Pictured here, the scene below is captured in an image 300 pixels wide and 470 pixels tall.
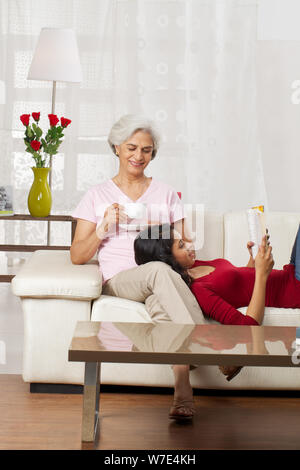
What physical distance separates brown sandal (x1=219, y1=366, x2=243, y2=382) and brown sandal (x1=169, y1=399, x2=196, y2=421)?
0.52 feet

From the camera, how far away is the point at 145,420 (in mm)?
2516

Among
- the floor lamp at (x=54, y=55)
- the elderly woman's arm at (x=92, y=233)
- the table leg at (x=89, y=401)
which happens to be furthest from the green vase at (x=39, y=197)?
the table leg at (x=89, y=401)

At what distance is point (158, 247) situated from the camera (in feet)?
9.32

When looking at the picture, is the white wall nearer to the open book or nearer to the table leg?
the open book

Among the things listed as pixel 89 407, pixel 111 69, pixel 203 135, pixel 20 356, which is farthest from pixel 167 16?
pixel 89 407

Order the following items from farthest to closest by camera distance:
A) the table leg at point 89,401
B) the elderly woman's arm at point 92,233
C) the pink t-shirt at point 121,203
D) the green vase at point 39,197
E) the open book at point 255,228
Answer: the green vase at point 39,197 < the pink t-shirt at point 121,203 < the elderly woman's arm at point 92,233 < the open book at point 255,228 < the table leg at point 89,401

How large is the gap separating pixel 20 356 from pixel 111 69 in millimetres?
2511

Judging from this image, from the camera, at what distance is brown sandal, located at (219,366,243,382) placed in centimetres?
247

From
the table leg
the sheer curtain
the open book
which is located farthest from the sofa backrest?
the sheer curtain

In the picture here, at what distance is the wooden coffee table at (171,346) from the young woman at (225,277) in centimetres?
26

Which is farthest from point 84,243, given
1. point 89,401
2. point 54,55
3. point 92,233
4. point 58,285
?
point 54,55

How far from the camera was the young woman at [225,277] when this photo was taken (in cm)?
266

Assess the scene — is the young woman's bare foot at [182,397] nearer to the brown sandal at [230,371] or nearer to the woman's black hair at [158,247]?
the brown sandal at [230,371]

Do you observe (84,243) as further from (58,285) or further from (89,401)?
(89,401)
